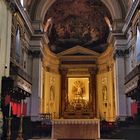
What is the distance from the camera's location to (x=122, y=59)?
20.3 m

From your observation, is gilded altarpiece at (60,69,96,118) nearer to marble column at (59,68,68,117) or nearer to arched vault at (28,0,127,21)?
marble column at (59,68,68,117)

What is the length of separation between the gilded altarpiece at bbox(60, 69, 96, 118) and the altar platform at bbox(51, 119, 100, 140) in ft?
31.1

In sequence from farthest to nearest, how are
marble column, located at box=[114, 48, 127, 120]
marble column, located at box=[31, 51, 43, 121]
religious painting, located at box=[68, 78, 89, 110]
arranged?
religious painting, located at box=[68, 78, 89, 110], marble column, located at box=[31, 51, 43, 121], marble column, located at box=[114, 48, 127, 120]

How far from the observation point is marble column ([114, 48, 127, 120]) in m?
19.6

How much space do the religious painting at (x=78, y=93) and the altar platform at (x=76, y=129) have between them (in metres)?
9.91

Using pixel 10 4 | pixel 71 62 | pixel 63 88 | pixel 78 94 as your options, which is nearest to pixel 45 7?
pixel 71 62

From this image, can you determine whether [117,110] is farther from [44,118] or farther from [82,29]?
[82,29]

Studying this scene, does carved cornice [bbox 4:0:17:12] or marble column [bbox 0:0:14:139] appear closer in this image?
marble column [bbox 0:0:14:139]

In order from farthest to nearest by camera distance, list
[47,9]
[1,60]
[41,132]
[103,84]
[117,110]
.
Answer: [103,84], [47,9], [117,110], [41,132], [1,60]

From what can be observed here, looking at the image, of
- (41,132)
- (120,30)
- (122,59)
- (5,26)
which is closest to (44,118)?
(41,132)

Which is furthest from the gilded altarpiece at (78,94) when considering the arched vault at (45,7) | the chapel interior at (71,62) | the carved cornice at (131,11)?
the carved cornice at (131,11)

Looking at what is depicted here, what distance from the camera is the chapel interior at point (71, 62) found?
603 inches

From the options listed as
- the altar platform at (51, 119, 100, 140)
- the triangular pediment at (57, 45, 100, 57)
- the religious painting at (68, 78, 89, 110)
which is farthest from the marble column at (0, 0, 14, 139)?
the religious painting at (68, 78, 89, 110)

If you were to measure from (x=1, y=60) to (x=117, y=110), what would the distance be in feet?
33.2
